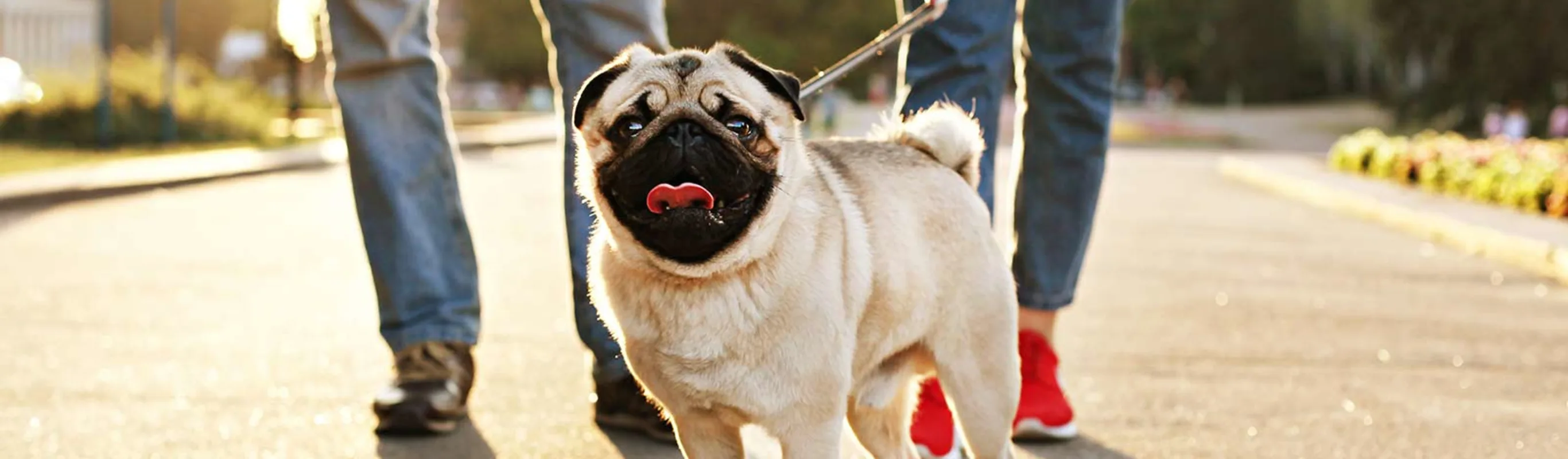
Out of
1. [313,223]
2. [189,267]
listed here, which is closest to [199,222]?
[313,223]

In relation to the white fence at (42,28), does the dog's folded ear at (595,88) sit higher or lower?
higher

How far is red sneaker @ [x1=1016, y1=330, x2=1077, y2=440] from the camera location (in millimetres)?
4117

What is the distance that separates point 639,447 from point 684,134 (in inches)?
61.4

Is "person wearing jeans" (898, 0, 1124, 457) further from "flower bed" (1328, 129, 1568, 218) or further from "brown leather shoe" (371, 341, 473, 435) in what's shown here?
"flower bed" (1328, 129, 1568, 218)

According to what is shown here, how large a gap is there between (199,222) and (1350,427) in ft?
28.3

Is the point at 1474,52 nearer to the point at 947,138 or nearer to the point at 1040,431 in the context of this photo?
the point at 1040,431

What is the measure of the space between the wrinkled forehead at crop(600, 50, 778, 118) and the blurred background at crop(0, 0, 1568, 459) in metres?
1.40

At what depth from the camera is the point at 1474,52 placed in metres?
37.4

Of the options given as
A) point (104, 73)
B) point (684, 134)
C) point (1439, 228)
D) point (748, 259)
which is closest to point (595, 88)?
point (684, 134)

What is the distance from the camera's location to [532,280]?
8.16m

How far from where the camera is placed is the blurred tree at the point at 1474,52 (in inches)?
1352

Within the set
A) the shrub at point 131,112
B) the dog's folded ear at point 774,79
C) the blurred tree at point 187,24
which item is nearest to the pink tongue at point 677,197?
the dog's folded ear at point 774,79

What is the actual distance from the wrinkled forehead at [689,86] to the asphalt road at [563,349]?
4.49 feet

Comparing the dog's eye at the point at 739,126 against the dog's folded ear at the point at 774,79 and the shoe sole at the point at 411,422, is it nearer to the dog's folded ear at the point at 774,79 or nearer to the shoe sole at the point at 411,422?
the dog's folded ear at the point at 774,79
